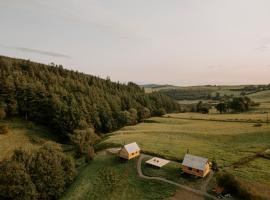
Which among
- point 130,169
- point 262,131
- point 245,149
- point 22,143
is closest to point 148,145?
point 130,169

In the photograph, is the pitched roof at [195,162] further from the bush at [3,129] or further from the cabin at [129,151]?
the bush at [3,129]

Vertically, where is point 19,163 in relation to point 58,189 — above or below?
above

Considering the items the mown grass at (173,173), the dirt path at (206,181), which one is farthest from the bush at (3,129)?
the dirt path at (206,181)

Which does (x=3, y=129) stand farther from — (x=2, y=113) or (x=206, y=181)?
(x=206, y=181)

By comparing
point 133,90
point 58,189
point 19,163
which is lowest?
point 58,189

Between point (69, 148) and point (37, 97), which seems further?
point (37, 97)

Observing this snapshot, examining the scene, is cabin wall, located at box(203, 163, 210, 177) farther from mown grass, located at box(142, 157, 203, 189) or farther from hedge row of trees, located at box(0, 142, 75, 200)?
hedge row of trees, located at box(0, 142, 75, 200)

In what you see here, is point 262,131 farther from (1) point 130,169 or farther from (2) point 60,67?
(2) point 60,67

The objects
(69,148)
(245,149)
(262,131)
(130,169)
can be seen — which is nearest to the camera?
(130,169)

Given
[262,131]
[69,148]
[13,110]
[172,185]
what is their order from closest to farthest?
[172,185], [262,131], [69,148], [13,110]
